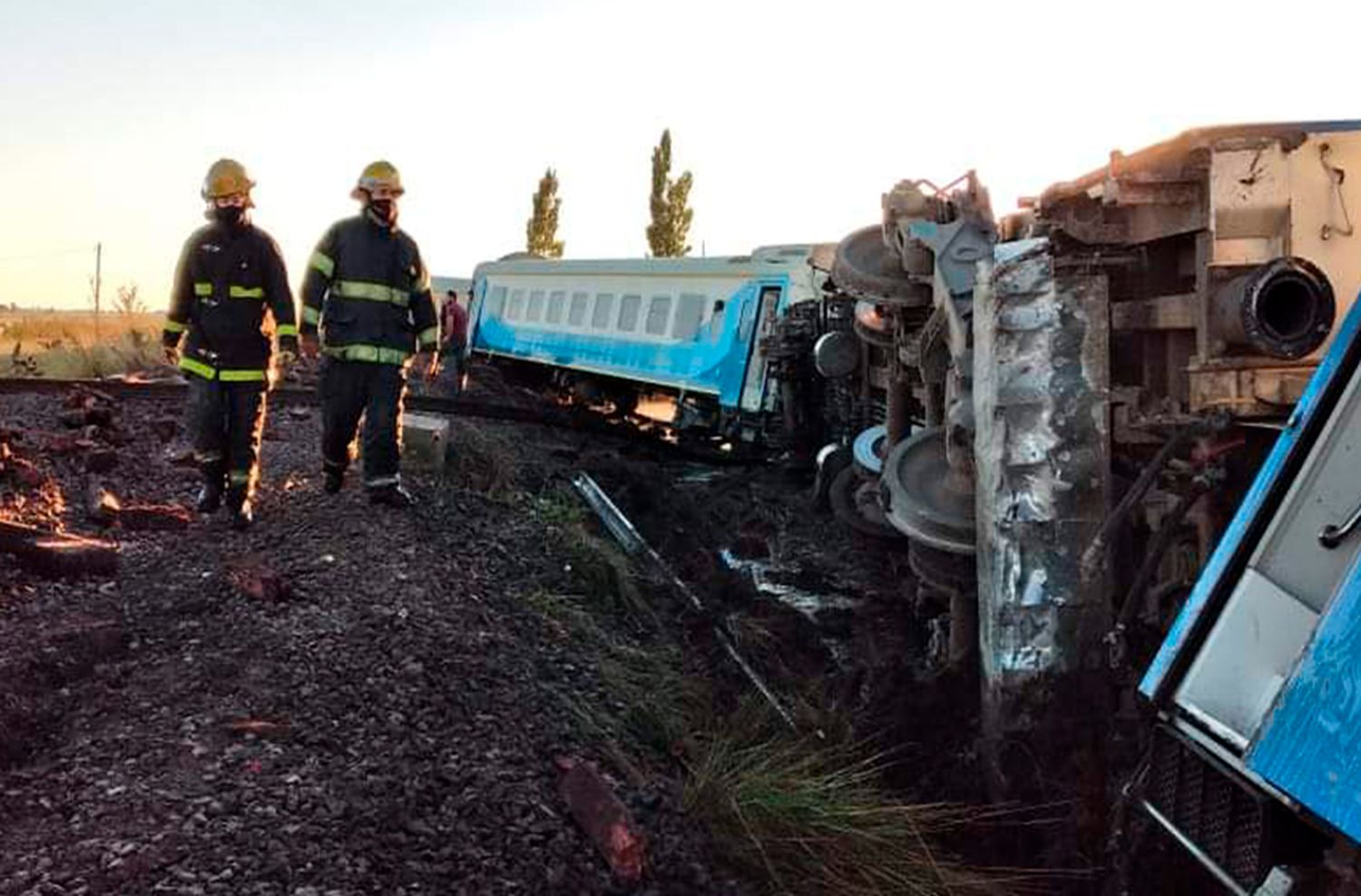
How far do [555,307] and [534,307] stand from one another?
3.77ft

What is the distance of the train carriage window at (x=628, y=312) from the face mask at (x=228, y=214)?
12791 mm

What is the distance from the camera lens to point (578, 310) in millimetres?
21297

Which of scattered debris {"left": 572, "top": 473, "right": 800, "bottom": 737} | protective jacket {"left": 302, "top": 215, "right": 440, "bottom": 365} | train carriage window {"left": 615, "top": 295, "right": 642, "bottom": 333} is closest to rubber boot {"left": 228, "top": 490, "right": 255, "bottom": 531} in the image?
protective jacket {"left": 302, "top": 215, "right": 440, "bottom": 365}

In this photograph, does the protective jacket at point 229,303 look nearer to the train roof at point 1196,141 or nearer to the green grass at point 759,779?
the green grass at point 759,779

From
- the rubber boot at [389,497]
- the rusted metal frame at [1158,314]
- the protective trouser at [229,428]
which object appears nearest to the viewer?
the rusted metal frame at [1158,314]

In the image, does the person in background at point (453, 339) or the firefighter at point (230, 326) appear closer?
the firefighter at point (230, 326)

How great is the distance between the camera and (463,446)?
10680mm

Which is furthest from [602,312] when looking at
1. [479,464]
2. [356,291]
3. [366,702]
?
[366,702]

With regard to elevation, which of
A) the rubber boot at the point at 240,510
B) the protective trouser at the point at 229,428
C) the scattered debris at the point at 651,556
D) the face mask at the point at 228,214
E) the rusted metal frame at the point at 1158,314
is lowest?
the scattered debris at the point at 651,556

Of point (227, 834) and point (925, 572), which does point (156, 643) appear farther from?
point (925, 572)

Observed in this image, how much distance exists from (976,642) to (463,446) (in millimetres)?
6398

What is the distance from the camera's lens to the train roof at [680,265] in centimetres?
1556

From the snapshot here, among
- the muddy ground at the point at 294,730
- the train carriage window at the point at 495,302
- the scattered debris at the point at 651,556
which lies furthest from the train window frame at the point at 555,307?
the muddy ground at the point at 294,730

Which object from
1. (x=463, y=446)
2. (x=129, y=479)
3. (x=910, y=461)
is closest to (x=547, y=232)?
(x=463, y=446)
